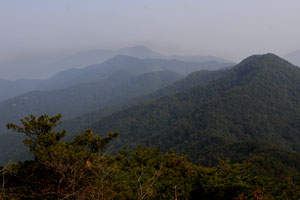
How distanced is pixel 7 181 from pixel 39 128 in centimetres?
315

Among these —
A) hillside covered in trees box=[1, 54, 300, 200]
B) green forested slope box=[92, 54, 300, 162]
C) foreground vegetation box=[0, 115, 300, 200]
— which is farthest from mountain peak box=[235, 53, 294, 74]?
foreground vegetation box=[0, 115, 300, 200]

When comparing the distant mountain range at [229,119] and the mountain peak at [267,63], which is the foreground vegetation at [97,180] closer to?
the distant mountain range at [229,119]

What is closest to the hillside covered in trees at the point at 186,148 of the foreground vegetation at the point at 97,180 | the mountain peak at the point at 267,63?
the foreground vegetation at the point at 97,180

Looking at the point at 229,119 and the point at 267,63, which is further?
the point at 267,63

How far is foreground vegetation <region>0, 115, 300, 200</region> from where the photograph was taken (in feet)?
21.4

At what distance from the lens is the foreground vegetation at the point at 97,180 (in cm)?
653

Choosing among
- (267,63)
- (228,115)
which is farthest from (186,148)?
(267,63)

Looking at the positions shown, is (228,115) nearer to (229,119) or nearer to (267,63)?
(229,119)

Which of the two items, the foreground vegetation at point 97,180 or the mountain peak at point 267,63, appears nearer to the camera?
the foreground vegetation at point 97,180

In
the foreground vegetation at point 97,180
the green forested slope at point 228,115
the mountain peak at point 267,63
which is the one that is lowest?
the green forested slope at point 228,115

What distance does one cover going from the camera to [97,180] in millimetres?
7289

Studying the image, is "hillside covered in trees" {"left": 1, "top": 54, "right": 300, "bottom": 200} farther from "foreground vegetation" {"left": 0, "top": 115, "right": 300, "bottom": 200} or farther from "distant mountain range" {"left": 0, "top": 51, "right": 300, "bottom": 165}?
"distant mountain range" {"left": 0, "top": 51, "right": 300, "bottom": 165}

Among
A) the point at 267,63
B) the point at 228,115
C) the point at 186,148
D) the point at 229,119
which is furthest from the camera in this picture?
the point at 267,63

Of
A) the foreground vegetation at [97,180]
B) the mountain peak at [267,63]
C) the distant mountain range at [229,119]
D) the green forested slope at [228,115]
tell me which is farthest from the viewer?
the mountain peak at [267,63]
